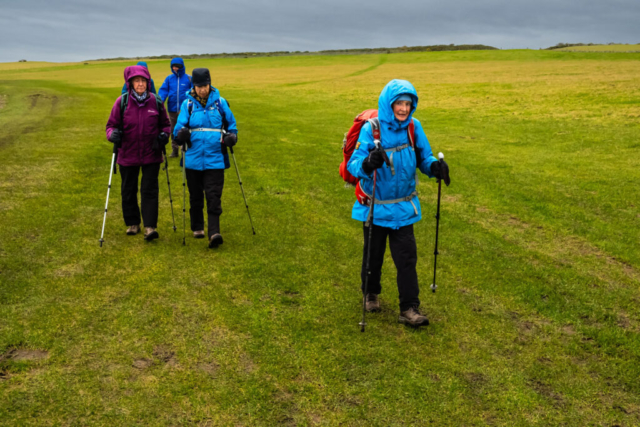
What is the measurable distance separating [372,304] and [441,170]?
2.02 metres

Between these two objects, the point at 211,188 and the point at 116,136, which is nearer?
the point at 116,136

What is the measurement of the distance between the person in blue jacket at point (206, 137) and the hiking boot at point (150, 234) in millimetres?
1007

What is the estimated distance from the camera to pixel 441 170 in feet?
20.5

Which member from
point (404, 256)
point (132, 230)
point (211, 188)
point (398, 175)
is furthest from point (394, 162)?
point (132, 230)

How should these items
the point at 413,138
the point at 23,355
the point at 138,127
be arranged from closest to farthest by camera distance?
1. the point at 23,355
2. the point at 413,138
3. the point at 138,127

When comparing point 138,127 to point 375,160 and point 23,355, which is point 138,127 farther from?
point 375,160

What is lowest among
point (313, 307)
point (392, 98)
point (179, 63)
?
point (313, 307)

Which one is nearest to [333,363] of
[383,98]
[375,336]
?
[375,336]

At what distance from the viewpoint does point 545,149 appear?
18.4 meters

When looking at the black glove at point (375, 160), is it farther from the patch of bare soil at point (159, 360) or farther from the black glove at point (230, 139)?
the black glove at point (230, 139)

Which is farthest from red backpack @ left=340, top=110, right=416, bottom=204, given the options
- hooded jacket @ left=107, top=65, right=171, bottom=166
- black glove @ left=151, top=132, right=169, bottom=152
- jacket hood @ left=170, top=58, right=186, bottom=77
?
jacket hood @ left=170, top=58, right=186, bottom=77

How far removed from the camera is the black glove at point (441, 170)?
245 inches

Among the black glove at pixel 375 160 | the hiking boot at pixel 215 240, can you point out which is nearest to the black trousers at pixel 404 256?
the black glove at pixel 375 160

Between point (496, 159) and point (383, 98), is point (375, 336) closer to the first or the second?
point (383, 98)
